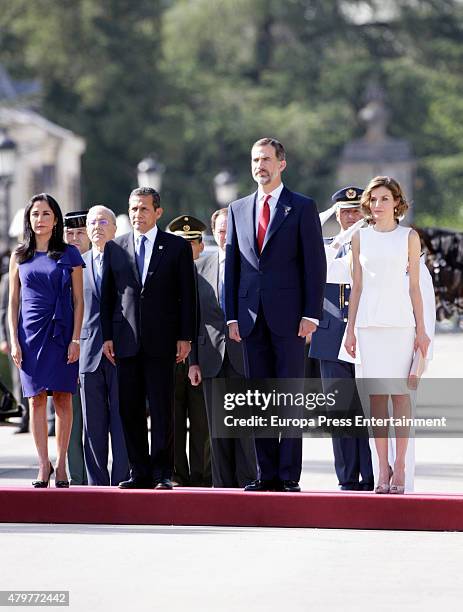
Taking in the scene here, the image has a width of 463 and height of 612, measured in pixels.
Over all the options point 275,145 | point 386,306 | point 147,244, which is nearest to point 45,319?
point 147,244

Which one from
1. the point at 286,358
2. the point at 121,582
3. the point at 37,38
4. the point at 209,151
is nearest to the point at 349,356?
the point at 286,358

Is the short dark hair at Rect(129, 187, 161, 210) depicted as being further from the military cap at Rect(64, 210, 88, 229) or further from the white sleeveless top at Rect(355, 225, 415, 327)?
the military cap at Rect(64, 210, 88, 229)

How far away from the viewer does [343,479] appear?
39.5 ft

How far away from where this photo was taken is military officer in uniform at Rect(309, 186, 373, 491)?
12.0 meters

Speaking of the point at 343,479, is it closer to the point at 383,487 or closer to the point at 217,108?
the point at 383,487

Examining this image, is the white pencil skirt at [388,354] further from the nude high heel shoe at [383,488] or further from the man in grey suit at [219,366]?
the man in grey suit at [219,366]

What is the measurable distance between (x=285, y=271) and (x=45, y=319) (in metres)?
→ 1.47

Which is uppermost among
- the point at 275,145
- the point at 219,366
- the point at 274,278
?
the point at 275,145

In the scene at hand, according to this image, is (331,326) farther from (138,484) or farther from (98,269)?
(138,484)

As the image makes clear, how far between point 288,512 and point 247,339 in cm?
97

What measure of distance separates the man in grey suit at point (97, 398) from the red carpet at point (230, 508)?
49.6 inches

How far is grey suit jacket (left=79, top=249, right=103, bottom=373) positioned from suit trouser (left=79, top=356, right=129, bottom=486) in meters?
0.06

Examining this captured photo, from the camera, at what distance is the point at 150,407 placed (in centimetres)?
1110

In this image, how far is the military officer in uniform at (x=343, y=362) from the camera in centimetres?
1196
